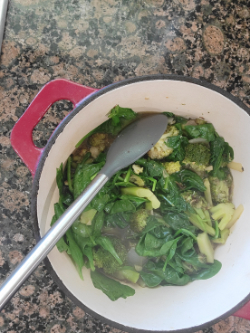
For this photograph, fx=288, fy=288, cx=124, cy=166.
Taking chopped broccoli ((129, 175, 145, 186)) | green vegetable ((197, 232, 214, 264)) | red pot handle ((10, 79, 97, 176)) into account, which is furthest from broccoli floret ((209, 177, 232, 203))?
red pot handle ((10, 79, 97, 176))

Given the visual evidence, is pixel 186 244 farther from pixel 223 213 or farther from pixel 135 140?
pixel 135 140

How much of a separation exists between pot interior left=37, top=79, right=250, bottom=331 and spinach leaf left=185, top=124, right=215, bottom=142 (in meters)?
0.03

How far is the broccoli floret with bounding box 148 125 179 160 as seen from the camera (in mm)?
1160

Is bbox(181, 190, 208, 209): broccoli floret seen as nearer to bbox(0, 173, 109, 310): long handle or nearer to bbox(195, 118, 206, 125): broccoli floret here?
bbox(195, 118, 206, 125): broccoli floret

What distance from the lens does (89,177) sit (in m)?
1.10

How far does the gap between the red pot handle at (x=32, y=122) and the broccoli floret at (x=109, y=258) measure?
46 centimetres

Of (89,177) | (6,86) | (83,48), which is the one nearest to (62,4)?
(83,48)

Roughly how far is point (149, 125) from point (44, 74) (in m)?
0.44

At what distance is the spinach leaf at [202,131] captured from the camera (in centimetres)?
117

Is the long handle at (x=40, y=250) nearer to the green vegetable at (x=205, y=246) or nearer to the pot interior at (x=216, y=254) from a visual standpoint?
the pot interior at (x=216, y=254)

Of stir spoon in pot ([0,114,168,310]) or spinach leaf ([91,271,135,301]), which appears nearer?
stir spoon in pot ([0,114,168,310])

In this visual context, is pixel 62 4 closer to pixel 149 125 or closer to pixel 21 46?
pixel 21 46

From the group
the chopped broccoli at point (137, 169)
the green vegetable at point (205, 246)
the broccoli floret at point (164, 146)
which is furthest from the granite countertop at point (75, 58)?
the green vegetable at point (205, 246)

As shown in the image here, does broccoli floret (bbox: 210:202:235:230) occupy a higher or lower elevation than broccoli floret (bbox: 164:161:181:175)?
lower
